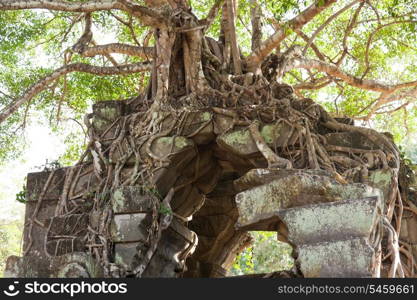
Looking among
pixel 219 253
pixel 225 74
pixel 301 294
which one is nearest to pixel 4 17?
pixel 225 74

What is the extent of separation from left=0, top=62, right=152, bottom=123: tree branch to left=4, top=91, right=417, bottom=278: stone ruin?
2.07 ft

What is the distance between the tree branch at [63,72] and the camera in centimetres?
573

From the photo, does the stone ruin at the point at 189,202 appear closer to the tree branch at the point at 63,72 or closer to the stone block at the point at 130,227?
the stone block at the point at 130,227

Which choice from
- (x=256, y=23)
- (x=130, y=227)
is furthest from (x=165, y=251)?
(x=256, y=23)

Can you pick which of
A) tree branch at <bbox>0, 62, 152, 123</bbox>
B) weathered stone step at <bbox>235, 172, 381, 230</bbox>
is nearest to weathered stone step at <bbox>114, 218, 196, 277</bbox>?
weathered stone step at <bbox>235, 172, 381, 230</bbox>

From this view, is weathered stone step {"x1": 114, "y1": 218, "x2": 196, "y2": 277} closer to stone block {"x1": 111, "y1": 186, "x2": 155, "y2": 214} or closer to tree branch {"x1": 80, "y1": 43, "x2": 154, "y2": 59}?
stone block {"x1": 111, "y1": 186, "x2": 155, "y2": 214}

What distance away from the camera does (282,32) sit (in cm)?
588

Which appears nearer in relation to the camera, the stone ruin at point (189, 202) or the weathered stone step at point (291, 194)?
the stone ruin at point (189, 202)

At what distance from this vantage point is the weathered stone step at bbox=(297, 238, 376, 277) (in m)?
3.71

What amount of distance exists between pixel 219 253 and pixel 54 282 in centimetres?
384

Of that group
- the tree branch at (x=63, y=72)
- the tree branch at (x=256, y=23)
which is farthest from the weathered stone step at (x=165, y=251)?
the tree branch at (x=256, y=23)

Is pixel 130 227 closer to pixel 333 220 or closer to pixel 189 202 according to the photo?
pixel 189 202

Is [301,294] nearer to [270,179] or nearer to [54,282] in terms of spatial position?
[270,179]

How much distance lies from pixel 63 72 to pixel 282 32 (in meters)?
2.45
